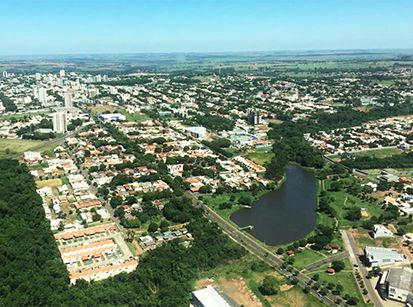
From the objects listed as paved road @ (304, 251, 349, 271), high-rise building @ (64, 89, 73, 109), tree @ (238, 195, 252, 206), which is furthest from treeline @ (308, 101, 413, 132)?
high-rise building @ (64, 89, 73, 109)

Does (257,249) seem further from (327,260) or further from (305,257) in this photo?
(327,260)

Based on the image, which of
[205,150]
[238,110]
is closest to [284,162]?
[205,150]

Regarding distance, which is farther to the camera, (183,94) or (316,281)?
(183,94)

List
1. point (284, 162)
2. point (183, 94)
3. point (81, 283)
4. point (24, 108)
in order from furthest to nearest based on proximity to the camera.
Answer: point (183, 94)
point (24, 108)
point (284, 162)
point (81, 283)

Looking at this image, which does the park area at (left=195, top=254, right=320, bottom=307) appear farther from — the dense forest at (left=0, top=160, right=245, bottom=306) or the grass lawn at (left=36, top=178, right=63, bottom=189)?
the grass lawn at (left=36, top=178, right=63, bottom=189)

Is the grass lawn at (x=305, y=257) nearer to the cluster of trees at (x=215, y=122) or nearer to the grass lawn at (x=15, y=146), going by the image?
the cluster of trees at (x=215, y=122)

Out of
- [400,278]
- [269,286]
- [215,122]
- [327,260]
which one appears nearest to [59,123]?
[215,122]

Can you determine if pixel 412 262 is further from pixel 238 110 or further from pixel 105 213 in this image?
pixel 238 110
